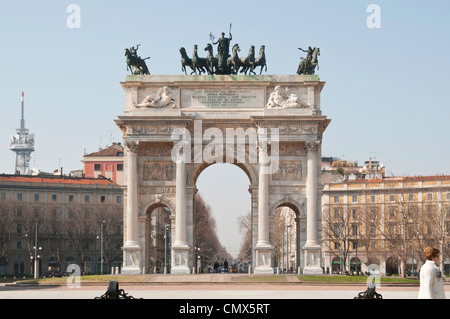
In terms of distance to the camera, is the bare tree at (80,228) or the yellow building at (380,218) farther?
the bare tree at (80,228)

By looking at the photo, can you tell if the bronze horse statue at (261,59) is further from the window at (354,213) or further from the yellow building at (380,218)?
the window at (354,213)

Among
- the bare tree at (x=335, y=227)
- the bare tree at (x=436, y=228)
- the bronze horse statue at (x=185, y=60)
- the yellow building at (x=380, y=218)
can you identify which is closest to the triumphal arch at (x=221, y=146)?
the bronze horse statue at (x=185, y=60)

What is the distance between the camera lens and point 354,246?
106m

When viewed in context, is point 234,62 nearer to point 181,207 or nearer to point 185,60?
point 185,60

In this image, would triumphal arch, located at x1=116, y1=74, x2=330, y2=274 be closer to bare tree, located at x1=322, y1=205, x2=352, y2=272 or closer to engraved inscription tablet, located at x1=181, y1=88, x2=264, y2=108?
engraved inscription tablet, located at x1=181, y1=88, x2=264, y2=108

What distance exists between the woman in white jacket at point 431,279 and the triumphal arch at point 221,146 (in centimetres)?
4221

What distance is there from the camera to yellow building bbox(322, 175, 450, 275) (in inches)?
3342

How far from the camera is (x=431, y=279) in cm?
1501

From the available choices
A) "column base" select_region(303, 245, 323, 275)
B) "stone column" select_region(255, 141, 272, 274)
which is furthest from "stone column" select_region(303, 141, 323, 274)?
"stone column" select_region(255, 141, 272, 274)

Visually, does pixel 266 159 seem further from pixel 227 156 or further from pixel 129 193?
pixel 129 193

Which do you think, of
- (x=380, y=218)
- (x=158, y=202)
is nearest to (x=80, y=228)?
A: (x=380, y=218)

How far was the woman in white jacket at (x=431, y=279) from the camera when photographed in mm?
15016
